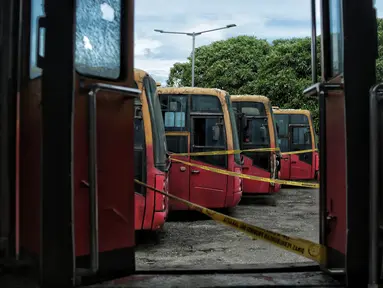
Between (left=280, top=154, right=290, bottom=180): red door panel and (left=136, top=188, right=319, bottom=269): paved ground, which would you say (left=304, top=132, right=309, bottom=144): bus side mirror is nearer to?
(left=280, top=154, right=290, bottom=180): red door panel

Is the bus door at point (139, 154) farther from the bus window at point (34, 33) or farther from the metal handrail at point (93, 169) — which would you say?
the metal handrail at point (93, 169)

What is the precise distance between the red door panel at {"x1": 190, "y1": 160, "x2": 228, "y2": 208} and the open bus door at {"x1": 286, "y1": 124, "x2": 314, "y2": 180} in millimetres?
7845

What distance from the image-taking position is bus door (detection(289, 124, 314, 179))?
1628 cm

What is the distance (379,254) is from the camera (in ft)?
8.57

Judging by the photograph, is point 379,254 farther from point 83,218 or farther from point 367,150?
point 83,218

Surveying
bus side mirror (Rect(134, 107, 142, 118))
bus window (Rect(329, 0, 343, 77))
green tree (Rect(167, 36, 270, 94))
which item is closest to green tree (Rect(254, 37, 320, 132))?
green tree (Rect(167, 36, 270, 94))

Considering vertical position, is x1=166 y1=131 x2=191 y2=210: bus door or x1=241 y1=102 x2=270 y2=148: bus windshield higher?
x1=241 y1=102 x2=270 y2=148: bus windshield

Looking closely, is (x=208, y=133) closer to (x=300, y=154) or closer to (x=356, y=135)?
(x=356, y=135)

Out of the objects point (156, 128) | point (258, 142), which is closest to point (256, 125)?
point (258, 142)

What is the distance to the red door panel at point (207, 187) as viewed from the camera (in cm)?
878

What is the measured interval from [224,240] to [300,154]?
945cm

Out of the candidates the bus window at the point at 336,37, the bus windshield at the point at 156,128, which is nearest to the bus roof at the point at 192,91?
the bus windshield at the point at 156,128

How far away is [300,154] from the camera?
1633 cm

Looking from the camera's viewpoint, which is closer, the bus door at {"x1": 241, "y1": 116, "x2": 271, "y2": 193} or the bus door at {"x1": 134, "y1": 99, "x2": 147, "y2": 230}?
the bus door at {"x1": 134, "y1": 99, "x2": 147, "y2": 230}
